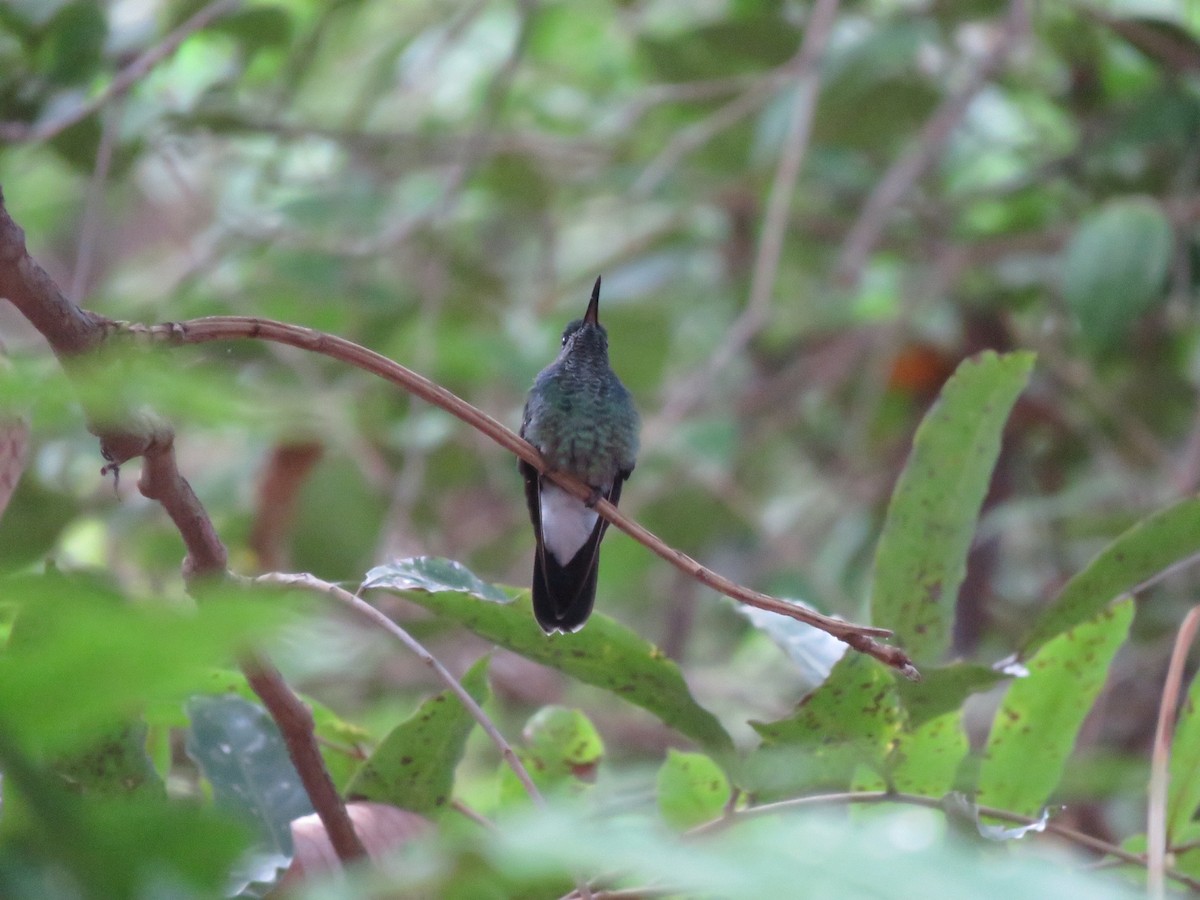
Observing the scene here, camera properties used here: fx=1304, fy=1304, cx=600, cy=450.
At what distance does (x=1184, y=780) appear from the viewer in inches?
59.2

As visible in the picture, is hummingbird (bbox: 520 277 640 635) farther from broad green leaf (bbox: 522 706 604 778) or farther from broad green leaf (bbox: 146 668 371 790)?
broad green leaf (bbox: 146 668 371 790)

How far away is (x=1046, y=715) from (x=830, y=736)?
0.34 meters


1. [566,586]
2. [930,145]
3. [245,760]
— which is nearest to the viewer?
[245,760]

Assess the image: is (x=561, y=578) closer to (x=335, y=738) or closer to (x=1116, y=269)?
(x=335, y=738)

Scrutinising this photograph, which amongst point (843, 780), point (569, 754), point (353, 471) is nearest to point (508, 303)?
point (353, 471)

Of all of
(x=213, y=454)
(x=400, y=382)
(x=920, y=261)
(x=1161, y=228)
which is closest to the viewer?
(x=400, y=382)

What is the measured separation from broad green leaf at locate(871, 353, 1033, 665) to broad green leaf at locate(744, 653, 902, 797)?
162 millimetres

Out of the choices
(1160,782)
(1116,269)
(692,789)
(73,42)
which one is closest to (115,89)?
(73,42)

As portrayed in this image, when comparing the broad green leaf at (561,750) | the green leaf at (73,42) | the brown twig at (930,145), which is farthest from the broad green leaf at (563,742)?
the brown twig at (930,145)

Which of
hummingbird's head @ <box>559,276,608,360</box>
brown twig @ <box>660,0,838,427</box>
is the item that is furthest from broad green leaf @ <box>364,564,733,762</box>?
hummingbird's head @ <box>559,276,608,360</box>

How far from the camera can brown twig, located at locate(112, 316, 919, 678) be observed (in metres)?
1.07

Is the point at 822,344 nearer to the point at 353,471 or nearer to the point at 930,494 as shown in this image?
the point at 353,471

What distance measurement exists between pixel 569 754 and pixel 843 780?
0.42m

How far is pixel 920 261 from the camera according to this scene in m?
4.34
